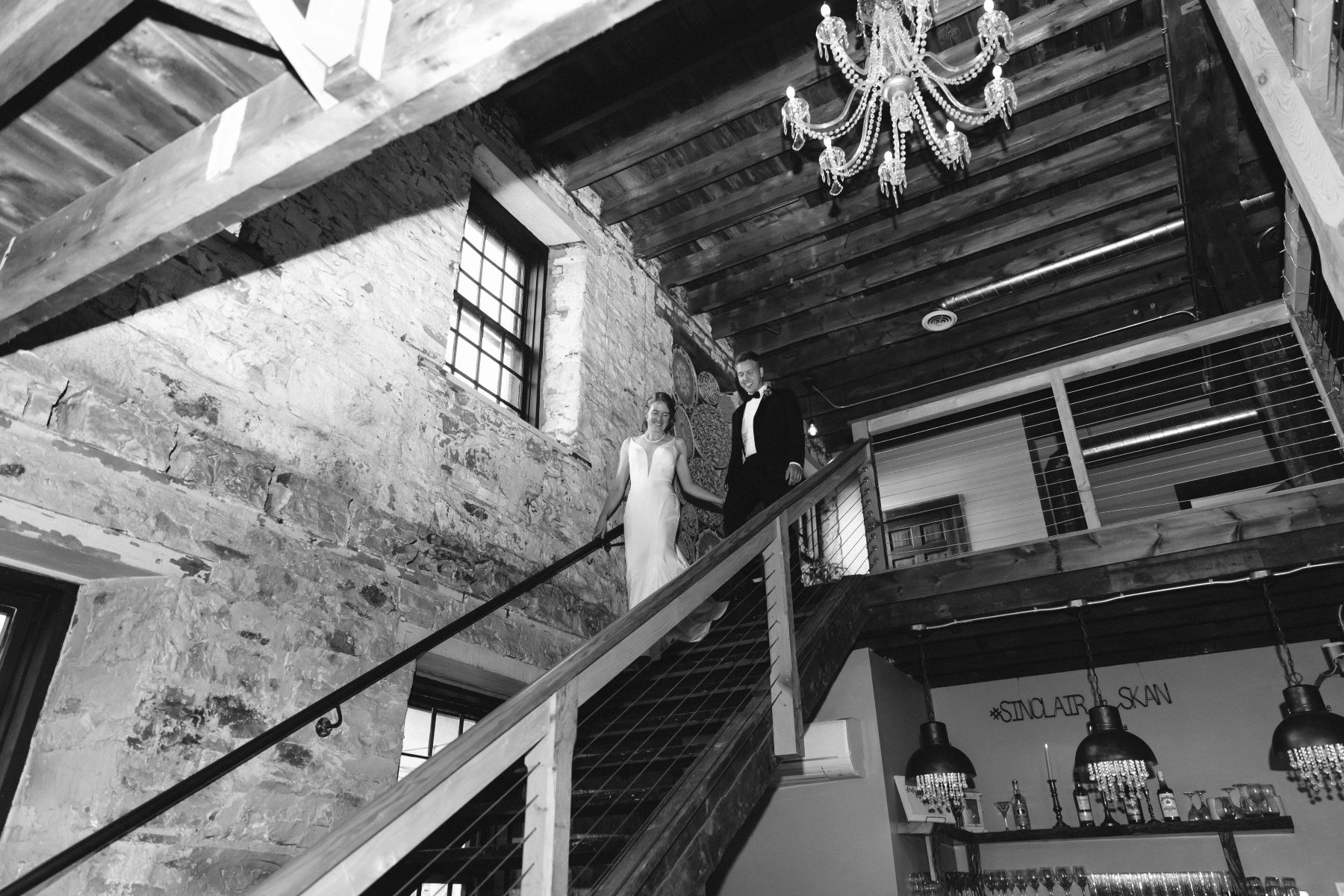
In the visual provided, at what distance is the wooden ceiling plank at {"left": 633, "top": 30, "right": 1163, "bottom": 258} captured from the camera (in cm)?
539

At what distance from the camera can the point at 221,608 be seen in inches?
128

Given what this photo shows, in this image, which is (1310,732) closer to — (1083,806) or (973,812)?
(1083,806)

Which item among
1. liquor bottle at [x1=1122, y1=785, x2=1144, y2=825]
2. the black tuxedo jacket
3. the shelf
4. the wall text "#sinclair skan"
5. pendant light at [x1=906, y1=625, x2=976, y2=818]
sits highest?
the black tuxedo jacket

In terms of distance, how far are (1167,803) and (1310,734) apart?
77.5 inches

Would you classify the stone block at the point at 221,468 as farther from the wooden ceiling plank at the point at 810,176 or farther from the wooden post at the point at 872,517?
the wooden ceiling plank at the point at 810,176

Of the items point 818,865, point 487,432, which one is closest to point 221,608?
point 487,432

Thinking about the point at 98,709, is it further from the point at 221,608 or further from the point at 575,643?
the point at 575,643

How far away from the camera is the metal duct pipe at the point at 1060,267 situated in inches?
263

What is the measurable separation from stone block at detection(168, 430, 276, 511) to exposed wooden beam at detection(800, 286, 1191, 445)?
17.8ft

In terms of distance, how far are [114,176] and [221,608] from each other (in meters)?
1.59

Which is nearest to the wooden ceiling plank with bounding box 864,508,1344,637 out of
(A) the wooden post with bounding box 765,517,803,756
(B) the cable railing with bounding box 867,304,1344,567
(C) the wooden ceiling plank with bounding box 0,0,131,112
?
(B) the cable railing with bounding box 867,304,1344,567

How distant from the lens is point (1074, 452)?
Answer: 5.07m

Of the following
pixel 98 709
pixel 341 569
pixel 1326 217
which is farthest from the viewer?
pixel 341 569

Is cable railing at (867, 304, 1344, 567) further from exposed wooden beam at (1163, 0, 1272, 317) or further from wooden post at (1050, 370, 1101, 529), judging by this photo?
exposed wooden beam at (1163, 0, 1272, 317)
